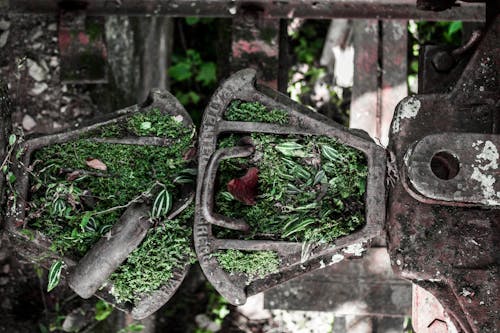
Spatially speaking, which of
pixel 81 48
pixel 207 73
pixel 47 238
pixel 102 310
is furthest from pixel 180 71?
pixel 47 238

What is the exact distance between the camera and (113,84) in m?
3.92

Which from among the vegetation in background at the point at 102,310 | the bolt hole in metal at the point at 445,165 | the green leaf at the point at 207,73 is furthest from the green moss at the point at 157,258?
the green leaf at the point at 207,73

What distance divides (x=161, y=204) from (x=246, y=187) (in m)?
0.34

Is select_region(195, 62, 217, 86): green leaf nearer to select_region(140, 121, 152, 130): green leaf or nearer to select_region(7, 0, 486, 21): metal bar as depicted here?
select_region(7, 0, 486, 21): metal bar

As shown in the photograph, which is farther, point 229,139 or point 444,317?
point 444,317

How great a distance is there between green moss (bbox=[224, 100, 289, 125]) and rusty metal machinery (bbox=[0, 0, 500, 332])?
0.03 metres

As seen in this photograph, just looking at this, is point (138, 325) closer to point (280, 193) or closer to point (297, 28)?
point (280, 193)

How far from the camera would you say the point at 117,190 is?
2572 millimetres

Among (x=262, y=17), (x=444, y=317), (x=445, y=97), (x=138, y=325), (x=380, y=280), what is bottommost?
(x=138, y=325)

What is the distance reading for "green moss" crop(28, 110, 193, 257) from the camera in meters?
2.53

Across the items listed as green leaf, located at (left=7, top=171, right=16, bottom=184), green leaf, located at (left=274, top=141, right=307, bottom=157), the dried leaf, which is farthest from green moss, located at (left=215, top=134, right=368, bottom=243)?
green leaf, located at (left=7, top=171, right=16, bottom=184)

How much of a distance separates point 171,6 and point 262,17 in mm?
494

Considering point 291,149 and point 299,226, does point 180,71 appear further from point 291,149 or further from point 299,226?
point 299,226

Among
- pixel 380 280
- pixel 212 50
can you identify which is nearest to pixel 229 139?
pixel 380 280
